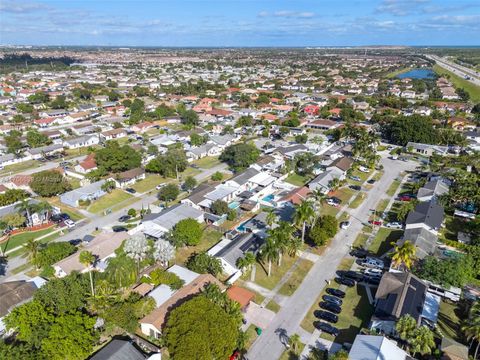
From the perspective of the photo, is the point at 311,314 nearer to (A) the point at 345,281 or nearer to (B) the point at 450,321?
(A) the point at 345,281

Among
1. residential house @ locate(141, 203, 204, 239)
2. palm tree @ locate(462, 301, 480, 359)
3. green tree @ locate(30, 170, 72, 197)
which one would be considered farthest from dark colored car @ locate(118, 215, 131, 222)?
palm tree @ locate(462, 301, 480, 359)

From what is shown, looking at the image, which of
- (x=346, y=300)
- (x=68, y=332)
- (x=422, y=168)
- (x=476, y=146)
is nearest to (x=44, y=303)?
(x=68, y=332)

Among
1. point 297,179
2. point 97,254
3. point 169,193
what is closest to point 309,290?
point 97,254

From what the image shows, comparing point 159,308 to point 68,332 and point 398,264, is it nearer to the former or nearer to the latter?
point 68,332

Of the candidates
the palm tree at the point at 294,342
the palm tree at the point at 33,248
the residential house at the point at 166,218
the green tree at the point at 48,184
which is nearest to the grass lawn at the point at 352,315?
the palm tree at the point at 294,342

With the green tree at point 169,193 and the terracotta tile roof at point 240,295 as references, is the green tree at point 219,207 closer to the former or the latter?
the green tree at point 169,193
